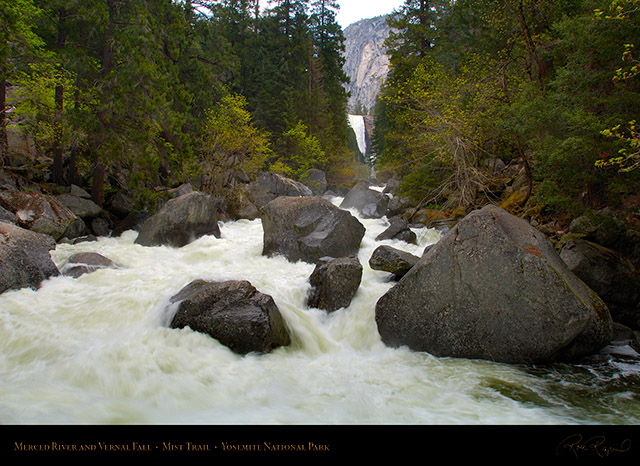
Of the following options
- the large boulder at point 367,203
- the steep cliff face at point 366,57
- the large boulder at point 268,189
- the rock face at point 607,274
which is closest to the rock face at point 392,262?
the rock face at point 607,274

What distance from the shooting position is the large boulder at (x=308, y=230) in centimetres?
1073

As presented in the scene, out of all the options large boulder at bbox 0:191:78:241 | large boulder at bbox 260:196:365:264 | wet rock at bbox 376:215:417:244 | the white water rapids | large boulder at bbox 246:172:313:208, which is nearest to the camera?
the white water rapids

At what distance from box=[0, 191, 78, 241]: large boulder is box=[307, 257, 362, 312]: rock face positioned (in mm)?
8646

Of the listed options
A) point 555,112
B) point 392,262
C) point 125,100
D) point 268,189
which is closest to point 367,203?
point 268,189

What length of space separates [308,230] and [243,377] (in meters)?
6.63

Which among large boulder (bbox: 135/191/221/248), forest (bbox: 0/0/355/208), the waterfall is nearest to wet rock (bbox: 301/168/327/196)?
forest (bbox: 0/0/355/208)

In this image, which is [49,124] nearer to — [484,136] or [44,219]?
[44,219]

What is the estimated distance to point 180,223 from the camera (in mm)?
12320

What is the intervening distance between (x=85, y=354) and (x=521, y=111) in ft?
31.9

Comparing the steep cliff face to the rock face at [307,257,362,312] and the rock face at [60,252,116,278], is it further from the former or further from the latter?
the rock face at [307,257,362,312]

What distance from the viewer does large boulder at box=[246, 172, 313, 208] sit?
2172 centimetres

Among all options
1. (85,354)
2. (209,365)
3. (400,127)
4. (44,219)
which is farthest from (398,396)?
(400,127)

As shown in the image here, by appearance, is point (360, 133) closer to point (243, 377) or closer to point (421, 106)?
point (421, 106)
